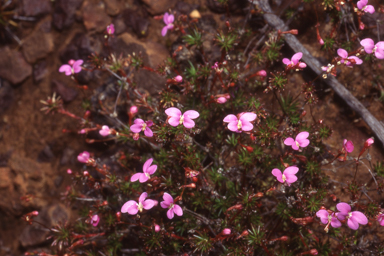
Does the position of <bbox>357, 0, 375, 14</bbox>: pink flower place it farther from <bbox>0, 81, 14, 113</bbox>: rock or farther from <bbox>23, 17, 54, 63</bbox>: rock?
<bbox>0, 81, 14, 113</bbox>: rock

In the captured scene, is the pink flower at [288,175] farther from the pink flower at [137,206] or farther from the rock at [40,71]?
the rock at [40,71]

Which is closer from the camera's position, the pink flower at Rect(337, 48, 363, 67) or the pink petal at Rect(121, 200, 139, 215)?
the pink petal at Rect(121, 200, 139, 215)

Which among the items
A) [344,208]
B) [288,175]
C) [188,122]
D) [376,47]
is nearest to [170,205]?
[188,122]

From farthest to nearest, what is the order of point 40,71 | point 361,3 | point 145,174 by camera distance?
point 40,71 → point 361,3 → point 145,174

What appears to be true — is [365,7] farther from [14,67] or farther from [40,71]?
[14,67]

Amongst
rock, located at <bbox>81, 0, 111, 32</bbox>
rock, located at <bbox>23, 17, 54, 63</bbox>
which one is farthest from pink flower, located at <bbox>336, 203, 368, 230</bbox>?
rock, located at <bbox>23, 17, 54, 63</bbox>

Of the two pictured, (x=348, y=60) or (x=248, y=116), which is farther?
(x=348, y=60)
